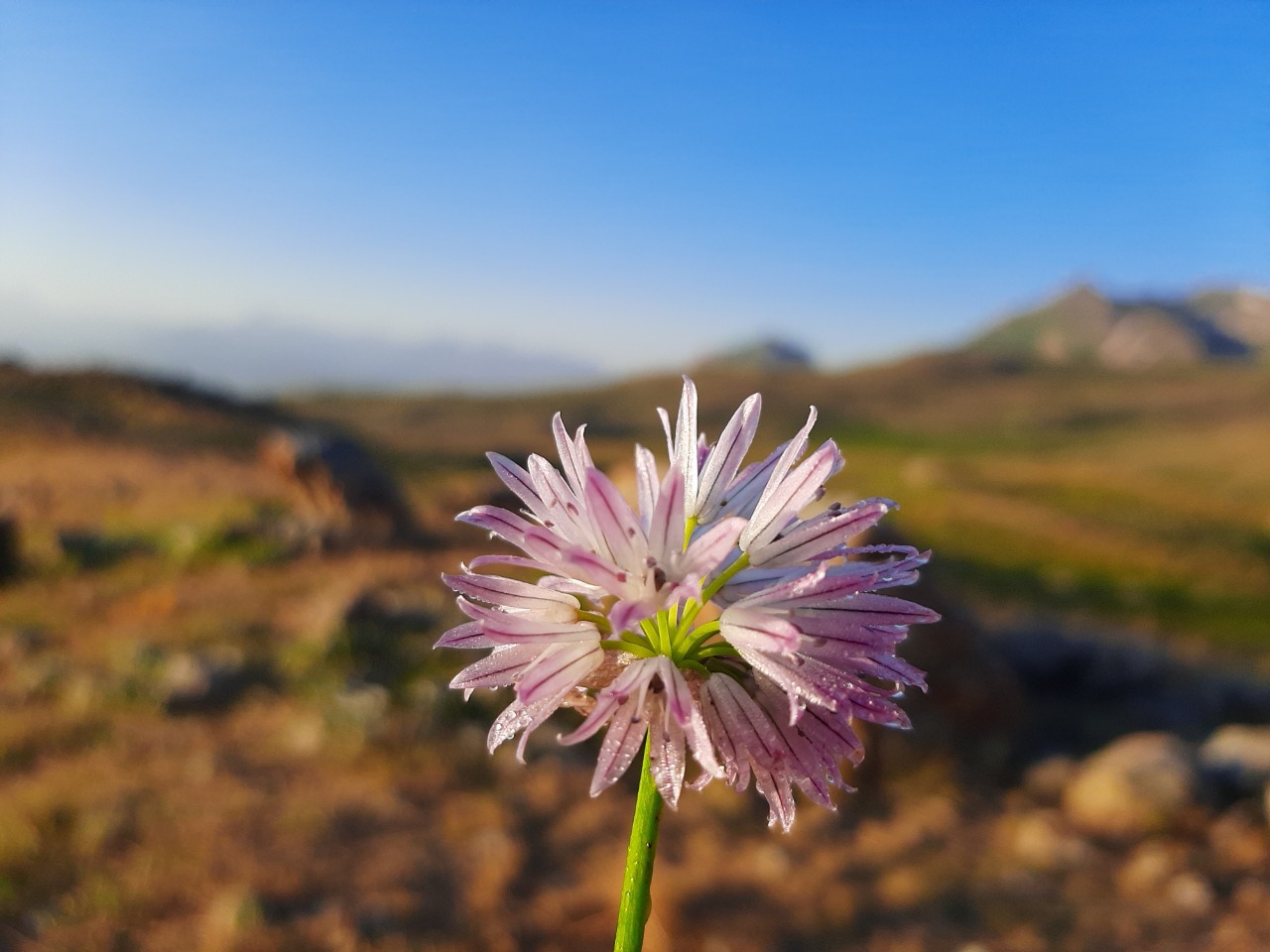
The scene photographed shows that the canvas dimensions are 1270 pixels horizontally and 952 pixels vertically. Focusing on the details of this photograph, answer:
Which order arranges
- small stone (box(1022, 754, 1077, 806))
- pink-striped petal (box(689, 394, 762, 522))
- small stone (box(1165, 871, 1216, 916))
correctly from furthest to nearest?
small stone (box(1022, 754, 1077, 806)) → small stone (box(1165, 871, 1216, 916)) → pink-striped petal (box(689, 394, 762, 522))

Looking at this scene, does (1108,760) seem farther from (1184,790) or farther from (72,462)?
(72,462)

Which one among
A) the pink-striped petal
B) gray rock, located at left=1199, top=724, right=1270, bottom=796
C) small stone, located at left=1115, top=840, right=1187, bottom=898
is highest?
the pink-striped petal

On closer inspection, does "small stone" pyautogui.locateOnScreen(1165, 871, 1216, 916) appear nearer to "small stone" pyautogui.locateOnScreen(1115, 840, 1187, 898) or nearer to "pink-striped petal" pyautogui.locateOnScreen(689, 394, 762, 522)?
"small stone" pyautogui.locateOnScreen(1115, 840, 1187, 898)

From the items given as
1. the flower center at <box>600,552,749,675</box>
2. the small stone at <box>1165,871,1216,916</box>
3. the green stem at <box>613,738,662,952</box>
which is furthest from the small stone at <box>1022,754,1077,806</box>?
the green stem at <box>613,738,662,952</box>

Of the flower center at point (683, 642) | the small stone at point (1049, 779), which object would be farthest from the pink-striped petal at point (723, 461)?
the small stone at point (1049, 779)

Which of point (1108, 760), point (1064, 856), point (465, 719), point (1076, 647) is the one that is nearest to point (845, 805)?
point (1064, 856)

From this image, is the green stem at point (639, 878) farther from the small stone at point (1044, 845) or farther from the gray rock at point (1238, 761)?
the gray rock at point (1238, 761)
